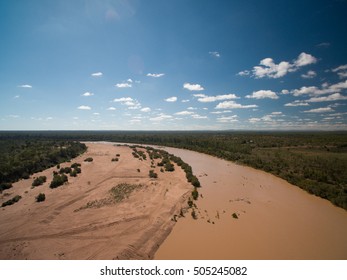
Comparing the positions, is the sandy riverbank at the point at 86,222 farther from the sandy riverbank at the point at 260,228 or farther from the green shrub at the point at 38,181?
the sandy riverbank at the point at 260,228

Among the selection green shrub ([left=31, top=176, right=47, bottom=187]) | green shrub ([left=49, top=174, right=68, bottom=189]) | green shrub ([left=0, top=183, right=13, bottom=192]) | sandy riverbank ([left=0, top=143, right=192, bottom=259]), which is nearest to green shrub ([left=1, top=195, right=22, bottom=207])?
sandy riverbank ([left=0, top=143, right=192, bottom=259])

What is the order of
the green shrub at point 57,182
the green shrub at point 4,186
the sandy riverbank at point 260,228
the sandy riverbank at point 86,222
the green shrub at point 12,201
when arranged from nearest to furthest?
the sandy riverbank at point 86,222, the sandy riverbank at point 260,228, the green shrub at point 12,201, the green shrub at point 4,186, the green shrub at point 57,182

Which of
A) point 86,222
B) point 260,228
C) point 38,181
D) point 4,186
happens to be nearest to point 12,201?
point 38,181

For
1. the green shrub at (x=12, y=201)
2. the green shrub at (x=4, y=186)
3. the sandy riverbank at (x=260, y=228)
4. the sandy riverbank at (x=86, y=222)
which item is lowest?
the sandy riverbank at (x=260, y=228)

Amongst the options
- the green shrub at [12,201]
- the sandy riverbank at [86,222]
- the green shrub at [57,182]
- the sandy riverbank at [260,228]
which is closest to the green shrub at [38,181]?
the sandy riverbank at [86,222]

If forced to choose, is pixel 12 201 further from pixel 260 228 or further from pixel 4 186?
pixel 260 228

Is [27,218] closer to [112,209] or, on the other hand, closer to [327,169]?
[112,209]

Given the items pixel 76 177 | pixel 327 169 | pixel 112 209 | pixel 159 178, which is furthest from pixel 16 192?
pixel 327 169
